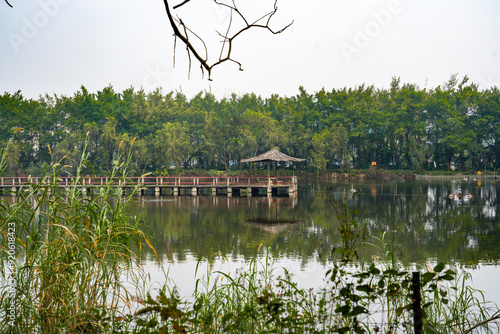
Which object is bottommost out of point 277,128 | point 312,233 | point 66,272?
point 312,233

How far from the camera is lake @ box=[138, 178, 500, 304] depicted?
7.96 meters

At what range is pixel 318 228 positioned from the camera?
12.8 metres

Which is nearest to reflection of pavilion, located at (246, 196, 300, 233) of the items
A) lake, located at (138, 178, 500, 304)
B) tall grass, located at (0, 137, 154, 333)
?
lake, located at (138, 178, 500, 304)

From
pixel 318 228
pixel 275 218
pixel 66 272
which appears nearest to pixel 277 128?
pixel 275 218

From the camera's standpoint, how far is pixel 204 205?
19688mm

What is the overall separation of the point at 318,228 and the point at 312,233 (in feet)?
3.04

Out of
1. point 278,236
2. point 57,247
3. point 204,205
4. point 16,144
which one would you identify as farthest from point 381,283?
point 16,144

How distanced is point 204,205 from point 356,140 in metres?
26.8

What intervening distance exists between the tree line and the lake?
19.3 m

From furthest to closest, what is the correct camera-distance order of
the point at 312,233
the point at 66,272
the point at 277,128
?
the point at 277,128 → the point at 312,233 → the point at 66,272

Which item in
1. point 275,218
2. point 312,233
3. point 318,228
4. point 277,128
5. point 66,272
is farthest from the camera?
point 277,128

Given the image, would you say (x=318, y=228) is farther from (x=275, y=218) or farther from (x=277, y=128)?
(x=277, y=128)

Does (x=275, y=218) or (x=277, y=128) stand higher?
(x=277, y=128)

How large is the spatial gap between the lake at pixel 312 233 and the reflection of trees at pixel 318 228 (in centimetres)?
2
